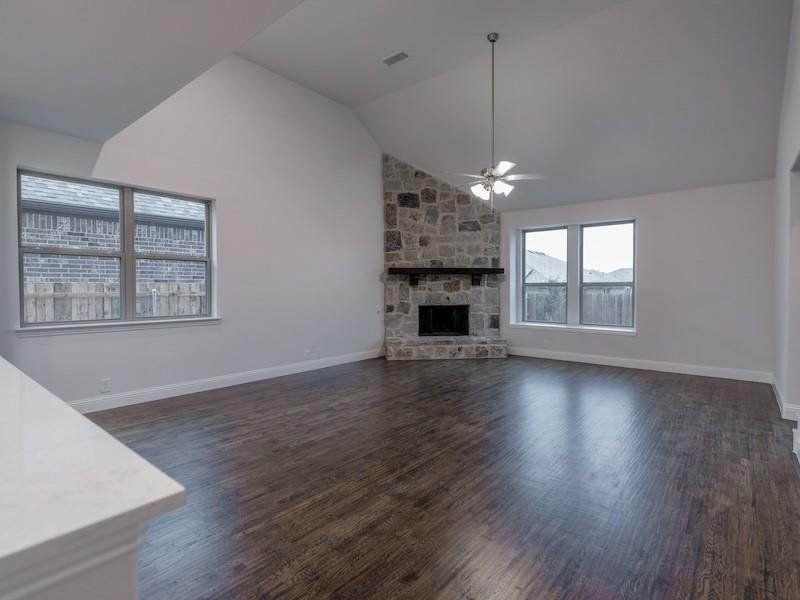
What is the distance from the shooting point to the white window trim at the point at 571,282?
6266 mm

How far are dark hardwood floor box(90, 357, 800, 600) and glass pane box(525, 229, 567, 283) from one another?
2991mm

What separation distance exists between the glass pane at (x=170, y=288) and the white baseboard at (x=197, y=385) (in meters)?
0.81

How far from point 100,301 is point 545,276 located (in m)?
6.40

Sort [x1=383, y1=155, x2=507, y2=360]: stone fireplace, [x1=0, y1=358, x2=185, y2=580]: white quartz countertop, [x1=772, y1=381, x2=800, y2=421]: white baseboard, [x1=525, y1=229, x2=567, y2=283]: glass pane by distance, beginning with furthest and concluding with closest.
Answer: [x1=383, y1=155, x2=507, y2=360]: stone fireplace, [x1=525, y1=229, x2=567, y2=283]: glass pane, [x1=772, y1=381, x2=800, y2=421]: white baseboard, [x1=0, y1=358, x2=185, y2=580]: white quartz countertop

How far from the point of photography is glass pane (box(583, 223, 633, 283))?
645 cm

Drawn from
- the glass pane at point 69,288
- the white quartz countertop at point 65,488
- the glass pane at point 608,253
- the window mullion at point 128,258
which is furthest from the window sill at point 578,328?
the white quartz countertop at point 65,488

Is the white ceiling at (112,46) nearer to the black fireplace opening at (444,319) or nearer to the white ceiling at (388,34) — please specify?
the white ceiling at (388,34)

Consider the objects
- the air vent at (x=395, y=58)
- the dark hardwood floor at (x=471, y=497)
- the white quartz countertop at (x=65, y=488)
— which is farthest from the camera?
the air vent at (x=395, y=58)

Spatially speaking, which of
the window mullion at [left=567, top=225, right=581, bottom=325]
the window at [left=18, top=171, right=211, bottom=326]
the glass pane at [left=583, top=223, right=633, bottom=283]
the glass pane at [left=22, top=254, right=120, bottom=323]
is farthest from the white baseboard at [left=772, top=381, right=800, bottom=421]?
the glass pane at [left=22, top=254, right=120, bottom=323]

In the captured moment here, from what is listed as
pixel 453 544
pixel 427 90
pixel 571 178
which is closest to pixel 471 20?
pixel 427 90

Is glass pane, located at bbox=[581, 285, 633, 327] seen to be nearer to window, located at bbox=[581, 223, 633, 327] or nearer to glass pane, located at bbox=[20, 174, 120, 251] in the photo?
window, located at bbox=[581, 223, 633, 327]

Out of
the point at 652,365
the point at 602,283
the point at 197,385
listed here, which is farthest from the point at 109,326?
the point at 652,365

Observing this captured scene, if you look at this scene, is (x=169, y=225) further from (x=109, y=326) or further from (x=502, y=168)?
(x=502, y=168)

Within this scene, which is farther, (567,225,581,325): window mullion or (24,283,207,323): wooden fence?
(567,225,581,325): window mullion
